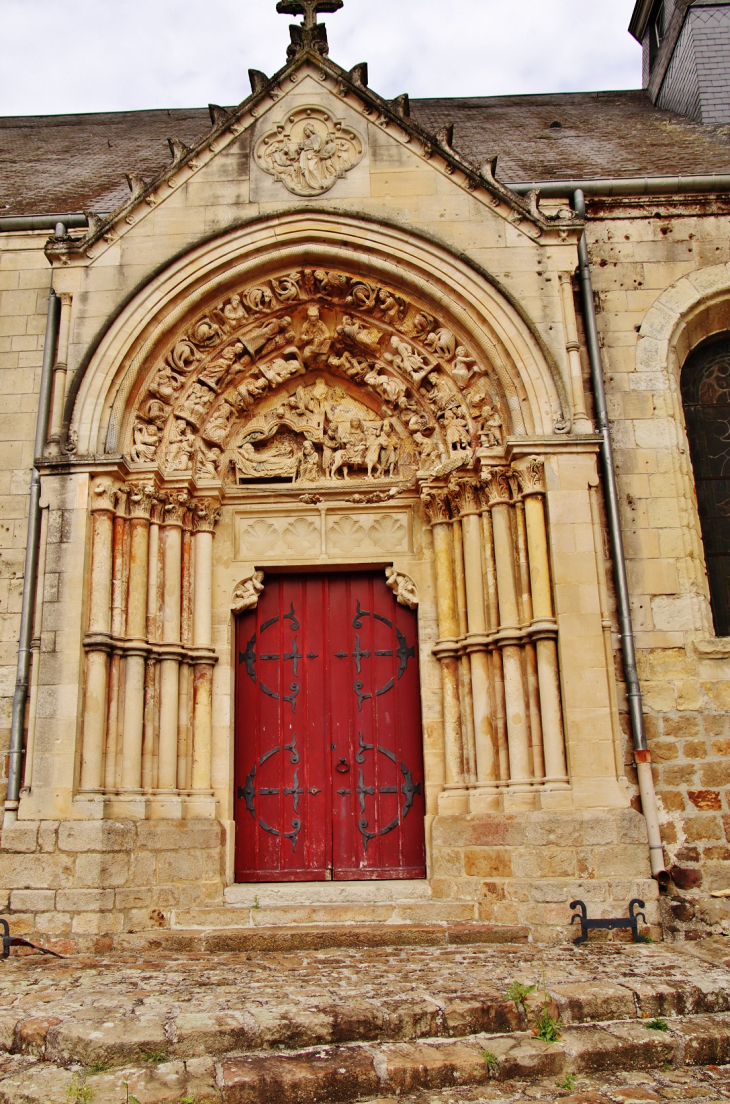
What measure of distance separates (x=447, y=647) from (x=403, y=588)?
2.31ft

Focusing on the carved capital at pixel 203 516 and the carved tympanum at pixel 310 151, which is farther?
the carved tympanum at pixel 310 151

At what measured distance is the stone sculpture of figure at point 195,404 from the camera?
319 inches

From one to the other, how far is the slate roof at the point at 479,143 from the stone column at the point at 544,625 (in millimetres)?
3603

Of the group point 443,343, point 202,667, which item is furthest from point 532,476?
point 202,667

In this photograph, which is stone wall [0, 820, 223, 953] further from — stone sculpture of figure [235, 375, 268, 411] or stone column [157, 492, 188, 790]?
stone sculpture of figure [235, 375, 268, 411]

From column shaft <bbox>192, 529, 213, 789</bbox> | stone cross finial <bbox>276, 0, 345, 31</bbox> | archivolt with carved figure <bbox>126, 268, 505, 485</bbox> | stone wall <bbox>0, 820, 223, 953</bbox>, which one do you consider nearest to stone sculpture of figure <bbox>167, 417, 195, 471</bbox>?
archivolt with carved figure <bbox>126, 268, 505, 485</bbox>

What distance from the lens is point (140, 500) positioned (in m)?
7.62

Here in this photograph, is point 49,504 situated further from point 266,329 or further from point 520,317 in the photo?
point 520,317

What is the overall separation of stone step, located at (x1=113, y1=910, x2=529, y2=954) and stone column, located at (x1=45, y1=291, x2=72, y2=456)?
146 inches

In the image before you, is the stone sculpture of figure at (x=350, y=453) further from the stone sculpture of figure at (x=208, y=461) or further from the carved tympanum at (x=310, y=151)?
the carved tympanum at (x=310, y=151)

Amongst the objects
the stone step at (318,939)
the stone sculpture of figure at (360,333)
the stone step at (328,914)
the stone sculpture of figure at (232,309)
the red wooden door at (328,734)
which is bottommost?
the stone step at (318,939)

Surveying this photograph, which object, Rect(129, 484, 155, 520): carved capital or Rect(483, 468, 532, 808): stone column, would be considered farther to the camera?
Rect(129, 484, 155, 520): carved capital

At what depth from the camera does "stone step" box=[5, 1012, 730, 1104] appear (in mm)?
3781

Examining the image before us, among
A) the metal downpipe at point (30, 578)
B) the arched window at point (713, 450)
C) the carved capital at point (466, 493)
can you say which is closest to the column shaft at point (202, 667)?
the metal downpipe at point (30, 578)
